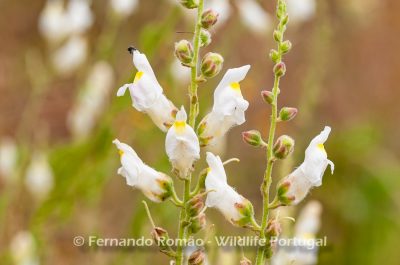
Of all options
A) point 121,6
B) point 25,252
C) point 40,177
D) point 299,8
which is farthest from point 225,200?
point 299,8

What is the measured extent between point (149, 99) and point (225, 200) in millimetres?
143

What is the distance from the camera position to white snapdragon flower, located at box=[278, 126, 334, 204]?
94 cm

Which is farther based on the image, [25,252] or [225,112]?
[25,252]

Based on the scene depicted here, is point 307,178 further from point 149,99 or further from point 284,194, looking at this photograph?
point 149,99

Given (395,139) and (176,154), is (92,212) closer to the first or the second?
(176,154)

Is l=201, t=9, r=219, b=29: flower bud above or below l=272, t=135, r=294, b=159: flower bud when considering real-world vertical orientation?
above

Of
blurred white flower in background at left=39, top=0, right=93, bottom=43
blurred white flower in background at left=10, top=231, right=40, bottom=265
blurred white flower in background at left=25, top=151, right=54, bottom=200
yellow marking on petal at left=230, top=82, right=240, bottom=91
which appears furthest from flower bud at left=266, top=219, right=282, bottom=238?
blurred white flower in background at left=39, top=0, right=93, bottom=43

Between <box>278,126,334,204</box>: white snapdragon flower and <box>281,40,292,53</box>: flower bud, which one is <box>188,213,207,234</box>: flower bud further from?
<box>281,40,292,53</box>: flower bud

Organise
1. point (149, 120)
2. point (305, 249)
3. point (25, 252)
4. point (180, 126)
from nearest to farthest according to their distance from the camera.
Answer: point (180, 126)
point (305, 249)
point (25, 252)
point (149, 120)

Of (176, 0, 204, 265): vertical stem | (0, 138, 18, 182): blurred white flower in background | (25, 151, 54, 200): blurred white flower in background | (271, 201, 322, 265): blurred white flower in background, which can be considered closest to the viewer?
(176, 0, 204, 265): vertical stem

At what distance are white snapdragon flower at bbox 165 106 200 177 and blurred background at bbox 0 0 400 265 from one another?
520 millimetres

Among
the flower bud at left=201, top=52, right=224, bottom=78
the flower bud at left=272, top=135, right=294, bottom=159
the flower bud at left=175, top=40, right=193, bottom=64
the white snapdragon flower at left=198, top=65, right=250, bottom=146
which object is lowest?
the flower bud at left=272, top=135, right=294, bottom=159

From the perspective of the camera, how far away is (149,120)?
2.17 meters

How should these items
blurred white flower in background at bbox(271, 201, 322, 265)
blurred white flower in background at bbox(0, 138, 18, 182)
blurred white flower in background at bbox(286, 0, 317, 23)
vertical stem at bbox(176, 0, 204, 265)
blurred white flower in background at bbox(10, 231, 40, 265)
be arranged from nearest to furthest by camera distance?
vertical stem at bbox(176, 0, 204, 265), blurred white flower in background at bbox(271, 201, 322, 265), blurred white flower in background at bbox(10, 231, 40, 265), blurred white flower in background at bbox(0, 138, 18, 182), blurred white flower in background at bbox(286, 0, 317, 23)
